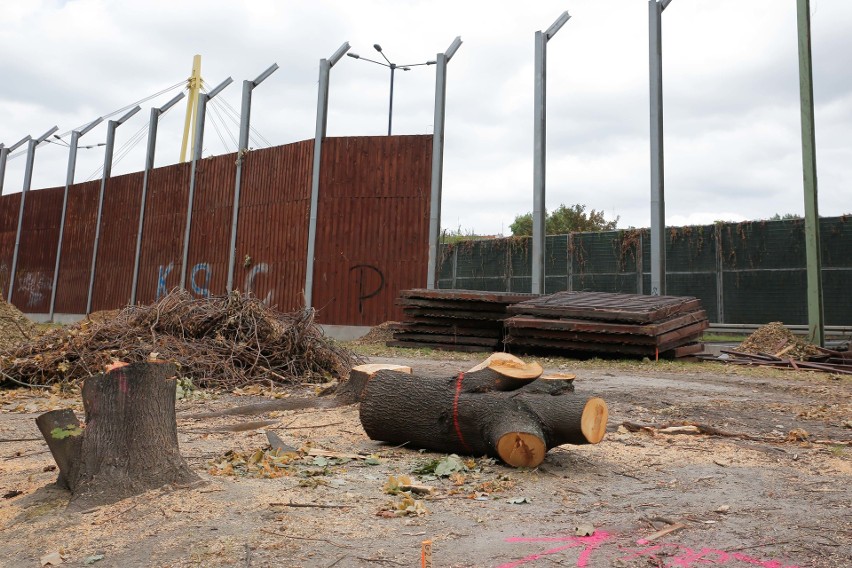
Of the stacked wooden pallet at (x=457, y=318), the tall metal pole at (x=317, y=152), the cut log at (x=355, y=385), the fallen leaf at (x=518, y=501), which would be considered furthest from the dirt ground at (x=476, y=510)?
the tall metal pole at (x=317, y=152)

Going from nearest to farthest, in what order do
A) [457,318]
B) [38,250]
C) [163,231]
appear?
[457,318]
[163,231]
[38,250]

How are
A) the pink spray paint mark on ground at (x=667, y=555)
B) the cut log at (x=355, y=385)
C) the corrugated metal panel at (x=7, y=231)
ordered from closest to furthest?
the pink spray paint mark on ground at (x=667, y=555)
the cut log at (x=355, y=385)
the corrugated metal panel at (x=7, y=231)

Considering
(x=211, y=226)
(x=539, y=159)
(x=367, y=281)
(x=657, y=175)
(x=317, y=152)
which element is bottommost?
(x=367, y=281)

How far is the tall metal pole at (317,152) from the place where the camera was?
20000mm

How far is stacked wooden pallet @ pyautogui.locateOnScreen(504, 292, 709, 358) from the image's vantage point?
40.4ft

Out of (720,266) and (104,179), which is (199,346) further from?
(104,179)

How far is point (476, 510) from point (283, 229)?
18403 mm

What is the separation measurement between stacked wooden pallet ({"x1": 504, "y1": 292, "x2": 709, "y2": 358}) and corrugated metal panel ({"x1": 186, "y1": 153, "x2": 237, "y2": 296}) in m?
12.6

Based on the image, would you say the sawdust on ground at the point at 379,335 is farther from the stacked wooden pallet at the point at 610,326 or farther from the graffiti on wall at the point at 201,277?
the stacked wooden pallet at the point at 610,326

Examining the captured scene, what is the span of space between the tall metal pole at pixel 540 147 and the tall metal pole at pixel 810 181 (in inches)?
224

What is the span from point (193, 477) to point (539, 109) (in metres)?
15.7

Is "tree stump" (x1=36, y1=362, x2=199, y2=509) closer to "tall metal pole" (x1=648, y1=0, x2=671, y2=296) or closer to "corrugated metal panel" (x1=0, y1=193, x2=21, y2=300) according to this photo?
"tall metal pole" (x1=648, y1=0, x2=671, y2=296)

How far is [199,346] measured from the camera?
28.7 feet

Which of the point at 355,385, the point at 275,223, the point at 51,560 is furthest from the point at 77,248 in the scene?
the point at 51,560
